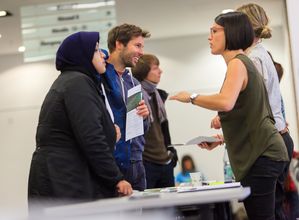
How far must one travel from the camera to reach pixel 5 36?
7.20m

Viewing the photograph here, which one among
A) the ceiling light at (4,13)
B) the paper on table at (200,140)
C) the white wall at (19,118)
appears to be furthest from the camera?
the white wall at (19,118)

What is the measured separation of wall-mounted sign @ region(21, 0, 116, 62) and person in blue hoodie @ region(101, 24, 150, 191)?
317 cm

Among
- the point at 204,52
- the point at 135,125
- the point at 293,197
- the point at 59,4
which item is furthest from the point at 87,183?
the point at 204,52

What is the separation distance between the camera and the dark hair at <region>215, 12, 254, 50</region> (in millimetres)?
2189

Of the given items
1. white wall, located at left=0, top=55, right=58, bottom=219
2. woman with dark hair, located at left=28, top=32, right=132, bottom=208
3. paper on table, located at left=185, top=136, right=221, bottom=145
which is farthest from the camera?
white wall, located at left=0, top=55, right=58, bottom=219

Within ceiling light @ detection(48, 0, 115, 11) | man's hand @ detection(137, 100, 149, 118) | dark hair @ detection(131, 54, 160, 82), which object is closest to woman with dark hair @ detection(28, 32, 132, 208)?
man's hand @ detection(137, 100, 149, 118)

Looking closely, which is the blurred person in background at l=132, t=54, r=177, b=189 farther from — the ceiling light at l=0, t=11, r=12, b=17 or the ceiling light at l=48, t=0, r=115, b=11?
the ceiling light at l=0, t=11, r=12, b=17

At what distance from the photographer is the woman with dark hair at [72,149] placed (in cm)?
196

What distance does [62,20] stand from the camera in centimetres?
614

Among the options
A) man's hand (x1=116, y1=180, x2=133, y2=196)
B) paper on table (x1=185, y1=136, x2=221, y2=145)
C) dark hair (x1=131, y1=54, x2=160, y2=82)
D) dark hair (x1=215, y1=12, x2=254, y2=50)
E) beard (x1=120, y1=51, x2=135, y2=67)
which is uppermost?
dark hair (x1=215, y1=12, x2=254, y2=50)

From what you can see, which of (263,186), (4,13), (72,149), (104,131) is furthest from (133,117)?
(4,13)

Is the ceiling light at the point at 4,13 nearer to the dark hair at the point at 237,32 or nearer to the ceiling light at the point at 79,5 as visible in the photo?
the ceiling light at the point at 79,5

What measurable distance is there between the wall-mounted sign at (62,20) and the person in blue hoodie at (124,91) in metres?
3.17

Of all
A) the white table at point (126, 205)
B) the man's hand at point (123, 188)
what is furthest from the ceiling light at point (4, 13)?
the white table at point (126, 205)
